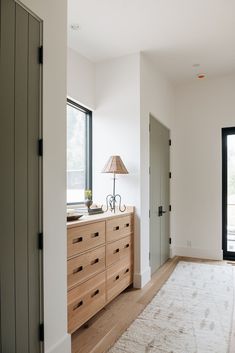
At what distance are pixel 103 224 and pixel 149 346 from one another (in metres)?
1.12

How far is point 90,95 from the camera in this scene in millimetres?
3777

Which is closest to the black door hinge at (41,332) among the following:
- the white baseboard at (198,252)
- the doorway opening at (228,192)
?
the white baseboard at (198,252)

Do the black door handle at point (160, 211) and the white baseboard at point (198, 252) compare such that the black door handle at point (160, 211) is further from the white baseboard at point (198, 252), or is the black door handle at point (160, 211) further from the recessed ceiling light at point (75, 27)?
the recessed ceiling light at point (75, 27)

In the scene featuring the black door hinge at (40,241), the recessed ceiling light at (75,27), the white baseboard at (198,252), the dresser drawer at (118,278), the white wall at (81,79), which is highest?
the recessed ceiling light at (75,27)

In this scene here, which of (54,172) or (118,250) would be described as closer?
(54,172)

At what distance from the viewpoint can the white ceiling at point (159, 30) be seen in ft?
8.87

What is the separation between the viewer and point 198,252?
15.9 ft

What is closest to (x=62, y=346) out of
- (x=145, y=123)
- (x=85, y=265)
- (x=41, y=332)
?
(x=41, y=332)

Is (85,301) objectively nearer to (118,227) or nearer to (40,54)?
(118,227)

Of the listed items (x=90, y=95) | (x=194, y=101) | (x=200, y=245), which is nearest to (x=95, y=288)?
(x=90, y=95)

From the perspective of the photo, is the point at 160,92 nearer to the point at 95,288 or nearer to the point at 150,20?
the point at 150,20

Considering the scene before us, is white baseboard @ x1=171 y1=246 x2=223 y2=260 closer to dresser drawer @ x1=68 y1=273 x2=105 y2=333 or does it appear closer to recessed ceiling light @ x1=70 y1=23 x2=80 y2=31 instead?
dresser drawer @ x1=68 y1=273 x2=105 y2=333

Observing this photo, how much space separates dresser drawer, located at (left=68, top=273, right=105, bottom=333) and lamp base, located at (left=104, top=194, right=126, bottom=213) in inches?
36.7

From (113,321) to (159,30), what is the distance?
3076mm
